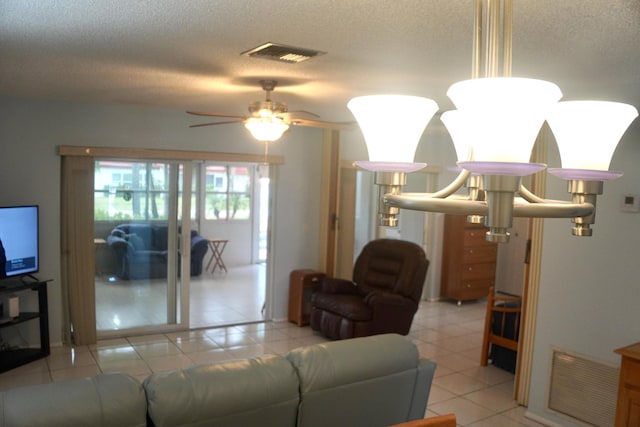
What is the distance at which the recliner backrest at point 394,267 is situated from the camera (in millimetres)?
5516

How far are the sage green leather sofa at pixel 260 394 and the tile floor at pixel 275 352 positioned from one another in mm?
1581

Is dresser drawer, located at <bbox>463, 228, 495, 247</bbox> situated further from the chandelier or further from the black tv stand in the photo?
the chandelier

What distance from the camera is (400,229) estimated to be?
7883 mm

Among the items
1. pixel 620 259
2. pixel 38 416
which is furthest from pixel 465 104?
pixel 620 259

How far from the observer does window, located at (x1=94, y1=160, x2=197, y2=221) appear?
5543mm

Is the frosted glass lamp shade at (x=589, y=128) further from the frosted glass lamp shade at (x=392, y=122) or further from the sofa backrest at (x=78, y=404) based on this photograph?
the sofa backrest at (x=78, y=404)

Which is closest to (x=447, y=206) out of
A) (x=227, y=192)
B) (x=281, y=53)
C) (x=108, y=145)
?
(x=281, y=53)

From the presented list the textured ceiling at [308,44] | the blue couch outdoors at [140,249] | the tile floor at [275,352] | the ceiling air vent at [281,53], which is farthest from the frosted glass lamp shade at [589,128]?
the blue couch outdoors at [140,249]

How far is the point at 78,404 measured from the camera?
75.7 inches

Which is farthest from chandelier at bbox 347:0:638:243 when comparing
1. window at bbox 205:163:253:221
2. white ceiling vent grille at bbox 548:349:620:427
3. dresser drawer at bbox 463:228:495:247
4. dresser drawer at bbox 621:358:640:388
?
window at bbox 205:163:253:221

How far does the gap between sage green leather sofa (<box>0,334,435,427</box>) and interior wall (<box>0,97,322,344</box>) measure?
3515 mm

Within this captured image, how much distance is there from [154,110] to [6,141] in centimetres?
138

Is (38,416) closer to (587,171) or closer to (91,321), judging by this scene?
(587,171)

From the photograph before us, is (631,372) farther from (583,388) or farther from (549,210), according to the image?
(549,210)
